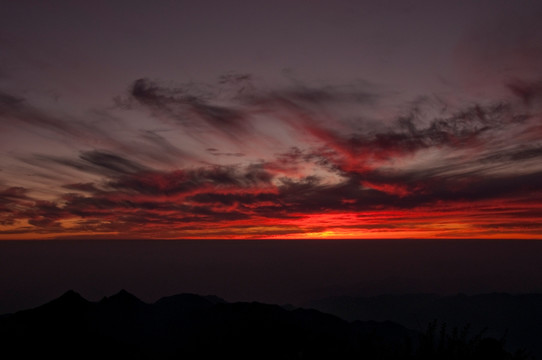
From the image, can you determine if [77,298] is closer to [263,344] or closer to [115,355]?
[115,355]

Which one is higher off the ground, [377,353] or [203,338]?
[377,353]

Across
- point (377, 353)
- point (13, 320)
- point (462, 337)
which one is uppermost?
point (462, 337)

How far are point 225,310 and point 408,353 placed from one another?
208ft

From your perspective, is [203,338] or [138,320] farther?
[138,320]

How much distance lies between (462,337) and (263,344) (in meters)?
49.2

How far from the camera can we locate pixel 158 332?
236ft

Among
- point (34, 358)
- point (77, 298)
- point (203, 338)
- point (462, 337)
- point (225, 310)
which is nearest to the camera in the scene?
point (462, 337)

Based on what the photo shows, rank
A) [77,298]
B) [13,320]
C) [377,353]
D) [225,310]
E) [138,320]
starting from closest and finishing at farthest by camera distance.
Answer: [377,353] → [13,320] → [77,298] → [225,310] → [138,320]

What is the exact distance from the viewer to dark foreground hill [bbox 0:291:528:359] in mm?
48375

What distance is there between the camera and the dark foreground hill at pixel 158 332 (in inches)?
1905

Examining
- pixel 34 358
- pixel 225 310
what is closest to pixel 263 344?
pixel 225 310

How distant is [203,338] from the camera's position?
63.6m

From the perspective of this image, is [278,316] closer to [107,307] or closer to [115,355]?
[115,355]

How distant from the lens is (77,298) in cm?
6769
